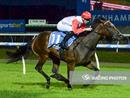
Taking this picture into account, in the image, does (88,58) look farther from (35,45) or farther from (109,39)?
(35,45)

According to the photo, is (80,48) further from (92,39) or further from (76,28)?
(76,28)

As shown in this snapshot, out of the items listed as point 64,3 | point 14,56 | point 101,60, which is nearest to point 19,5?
point 64,3

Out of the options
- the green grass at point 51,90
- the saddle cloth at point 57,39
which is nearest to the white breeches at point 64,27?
the saddle cloth at point 57,39

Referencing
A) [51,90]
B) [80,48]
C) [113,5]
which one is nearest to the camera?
[51,90]

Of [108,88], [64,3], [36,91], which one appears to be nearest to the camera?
[36,91]

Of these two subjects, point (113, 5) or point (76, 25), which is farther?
point (113, 5)

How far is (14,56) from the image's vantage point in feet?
42.8

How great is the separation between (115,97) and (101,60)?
11.6 m

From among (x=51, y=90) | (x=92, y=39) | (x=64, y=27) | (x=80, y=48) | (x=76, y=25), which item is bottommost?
(x=51, y=90)

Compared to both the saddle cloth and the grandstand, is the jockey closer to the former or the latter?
the saddle cloth

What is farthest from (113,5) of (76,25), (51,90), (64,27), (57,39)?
(51,90)

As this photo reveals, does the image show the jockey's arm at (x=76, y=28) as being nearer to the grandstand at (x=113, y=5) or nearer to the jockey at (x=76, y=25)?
the jockey at (x=76, y=25)

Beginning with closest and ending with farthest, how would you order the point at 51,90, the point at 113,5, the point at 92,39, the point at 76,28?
the point at 51,90, the point at 76,28, the point at 92,39, the point at 113,5

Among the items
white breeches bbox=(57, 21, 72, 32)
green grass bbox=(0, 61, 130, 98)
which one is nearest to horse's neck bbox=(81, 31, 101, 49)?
white breeches bbox=(57, 21, 72, 32)
